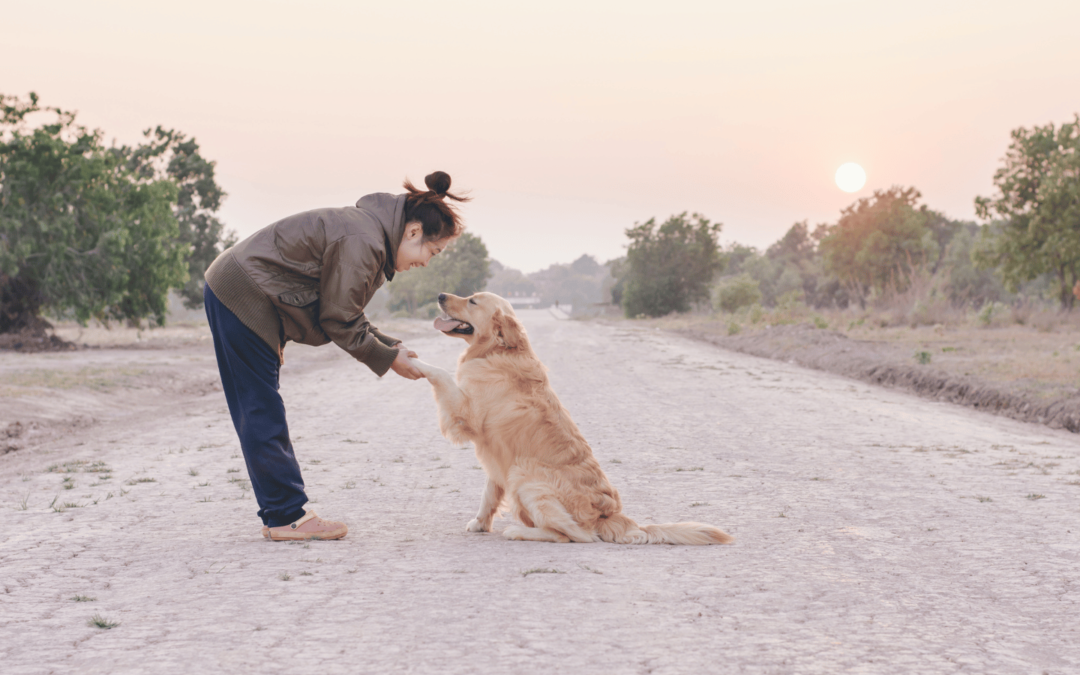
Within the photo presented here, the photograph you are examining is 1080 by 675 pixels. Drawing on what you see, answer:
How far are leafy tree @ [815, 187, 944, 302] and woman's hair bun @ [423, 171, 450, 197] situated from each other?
4958cm

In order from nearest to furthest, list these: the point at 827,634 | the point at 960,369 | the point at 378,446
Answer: the point at 827,634
the point at 378,446
the point at 960,369

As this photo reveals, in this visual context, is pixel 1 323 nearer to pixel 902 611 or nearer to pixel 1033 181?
pixel 902 611

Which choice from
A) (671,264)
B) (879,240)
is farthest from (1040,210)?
(671,264)

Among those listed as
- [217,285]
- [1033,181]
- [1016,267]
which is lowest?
[217,285]

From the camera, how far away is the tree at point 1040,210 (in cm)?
3170

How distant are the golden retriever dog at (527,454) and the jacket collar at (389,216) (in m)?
0.67

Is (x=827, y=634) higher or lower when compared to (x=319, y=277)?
lower

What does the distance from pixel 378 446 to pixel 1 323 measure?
18.9m

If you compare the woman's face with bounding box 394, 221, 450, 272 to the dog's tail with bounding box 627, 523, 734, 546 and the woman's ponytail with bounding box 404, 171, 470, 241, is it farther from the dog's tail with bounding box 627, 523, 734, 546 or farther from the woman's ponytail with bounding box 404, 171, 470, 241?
the dog's tail with bounding box 627, 523, 734, 546

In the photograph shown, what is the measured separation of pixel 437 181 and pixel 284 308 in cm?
114

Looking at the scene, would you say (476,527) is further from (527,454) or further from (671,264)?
(671,264)

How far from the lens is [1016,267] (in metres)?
34.2

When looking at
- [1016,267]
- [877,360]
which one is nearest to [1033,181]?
[1016,267]

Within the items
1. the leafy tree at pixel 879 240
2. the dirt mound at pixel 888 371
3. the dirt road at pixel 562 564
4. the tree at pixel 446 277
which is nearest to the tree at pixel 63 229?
the dirt road at pixel 562 564
